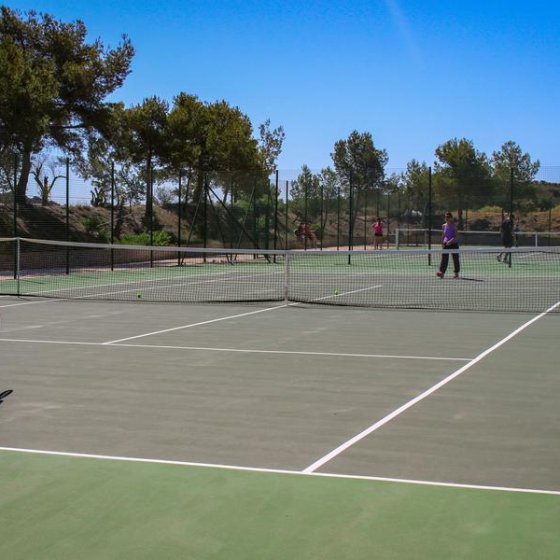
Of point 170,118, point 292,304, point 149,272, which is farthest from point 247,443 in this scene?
point 170,118

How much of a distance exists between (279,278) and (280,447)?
17785 mm

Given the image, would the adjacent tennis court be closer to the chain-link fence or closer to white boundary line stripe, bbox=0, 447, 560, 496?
white boundary line stripe, bbox=0, 447, 560, 496

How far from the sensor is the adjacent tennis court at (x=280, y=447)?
4.12m

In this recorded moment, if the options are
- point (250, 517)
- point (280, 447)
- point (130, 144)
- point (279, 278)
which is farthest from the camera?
point (130, 144)

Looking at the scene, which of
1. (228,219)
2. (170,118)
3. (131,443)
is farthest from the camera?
(170,118)

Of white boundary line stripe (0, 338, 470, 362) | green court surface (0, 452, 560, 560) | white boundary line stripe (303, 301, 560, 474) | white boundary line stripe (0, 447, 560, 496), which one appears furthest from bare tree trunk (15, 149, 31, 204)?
green court surface (0, 452, 560, 560)

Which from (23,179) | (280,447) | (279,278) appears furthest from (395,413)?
(23,179)

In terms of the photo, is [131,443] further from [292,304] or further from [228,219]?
[228,219]

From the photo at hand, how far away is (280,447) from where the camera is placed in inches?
229

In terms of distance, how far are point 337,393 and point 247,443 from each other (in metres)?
1.94

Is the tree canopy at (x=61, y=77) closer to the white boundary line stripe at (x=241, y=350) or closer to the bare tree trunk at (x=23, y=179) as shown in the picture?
the bare tree trunk at (x=23, y=179)

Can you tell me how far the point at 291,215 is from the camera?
122 feet

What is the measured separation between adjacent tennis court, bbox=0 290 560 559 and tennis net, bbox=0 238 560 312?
18.1 ft

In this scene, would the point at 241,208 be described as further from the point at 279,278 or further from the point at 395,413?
the point at 395,413
